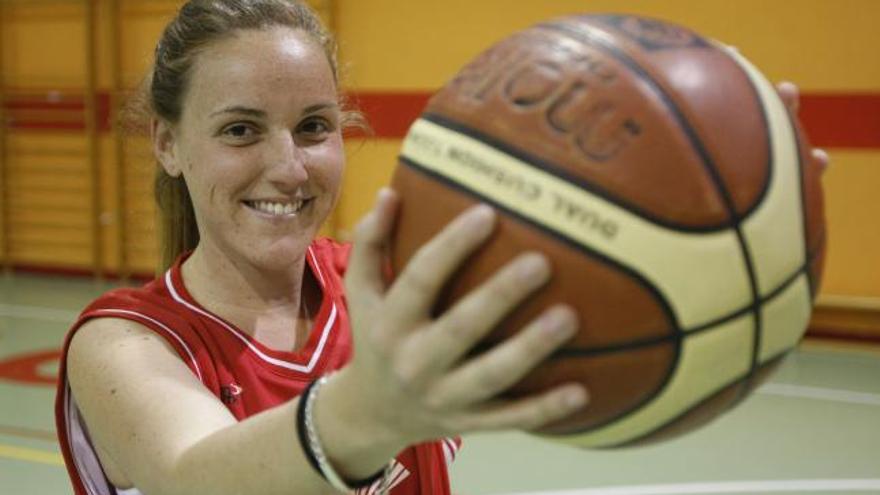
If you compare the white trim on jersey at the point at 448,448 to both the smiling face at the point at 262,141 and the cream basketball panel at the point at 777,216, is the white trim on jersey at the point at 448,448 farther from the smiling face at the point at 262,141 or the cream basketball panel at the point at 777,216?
the cream basketball panel at the point at 777,216

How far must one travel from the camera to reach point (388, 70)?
686cm

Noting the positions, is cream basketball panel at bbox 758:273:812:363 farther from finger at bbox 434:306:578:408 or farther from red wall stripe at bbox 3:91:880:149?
red wall stripe at bbox 3:91:880:149

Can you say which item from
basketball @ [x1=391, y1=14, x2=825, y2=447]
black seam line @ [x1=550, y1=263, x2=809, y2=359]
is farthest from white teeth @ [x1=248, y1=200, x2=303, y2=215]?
black seam line @ [x1=550, y1=263, x2=809, y2=359]

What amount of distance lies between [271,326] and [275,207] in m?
0.21

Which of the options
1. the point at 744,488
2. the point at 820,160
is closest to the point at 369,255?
the point at 820,160

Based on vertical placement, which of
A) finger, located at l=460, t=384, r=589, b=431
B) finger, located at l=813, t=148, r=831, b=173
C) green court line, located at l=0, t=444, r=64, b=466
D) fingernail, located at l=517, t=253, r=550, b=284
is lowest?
green court line, located at l=0, t=444, r=64, b=466

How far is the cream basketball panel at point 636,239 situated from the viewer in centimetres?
92

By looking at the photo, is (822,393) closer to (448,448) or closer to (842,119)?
(842,119)

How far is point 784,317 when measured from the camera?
101cm

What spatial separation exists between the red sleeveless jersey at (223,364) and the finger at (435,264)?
25.1 inches

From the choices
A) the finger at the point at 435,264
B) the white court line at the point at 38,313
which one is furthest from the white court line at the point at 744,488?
the white court line at the point at 38,313

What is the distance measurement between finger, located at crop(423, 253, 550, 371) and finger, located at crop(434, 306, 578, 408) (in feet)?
0.06

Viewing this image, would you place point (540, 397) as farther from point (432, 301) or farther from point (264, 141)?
point (264, 141)

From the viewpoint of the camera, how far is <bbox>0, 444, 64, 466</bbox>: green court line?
13.2ft
